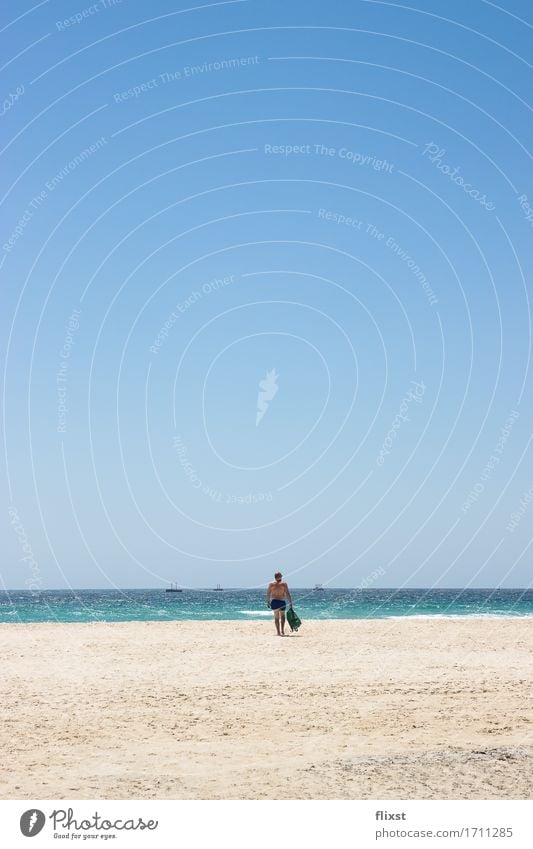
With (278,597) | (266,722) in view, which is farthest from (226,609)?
(266,722)

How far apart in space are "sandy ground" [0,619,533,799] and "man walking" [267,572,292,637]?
254cm

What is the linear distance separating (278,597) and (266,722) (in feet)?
41.4

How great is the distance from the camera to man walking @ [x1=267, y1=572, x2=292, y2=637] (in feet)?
76.7

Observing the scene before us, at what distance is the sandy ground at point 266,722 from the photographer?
26.9ft

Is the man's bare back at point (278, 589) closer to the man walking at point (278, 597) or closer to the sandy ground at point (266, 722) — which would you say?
the man walking at point (278, 597)

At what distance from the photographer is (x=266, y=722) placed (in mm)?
11203

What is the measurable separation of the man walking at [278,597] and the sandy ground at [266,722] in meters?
2.54

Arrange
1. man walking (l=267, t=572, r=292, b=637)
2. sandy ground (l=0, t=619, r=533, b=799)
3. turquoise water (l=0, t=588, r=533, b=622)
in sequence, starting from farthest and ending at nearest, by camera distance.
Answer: turquoise water (l=0, t=588, r=533, b=622) < man walking (l=267, t=572, r=292, b=637) < sandy ground (l=0, t=619, r=533, b=799)

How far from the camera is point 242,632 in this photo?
25.6 m

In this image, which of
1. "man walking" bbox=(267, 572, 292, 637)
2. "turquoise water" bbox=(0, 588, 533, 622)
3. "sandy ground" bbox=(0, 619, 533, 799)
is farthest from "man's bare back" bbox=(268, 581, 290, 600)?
"turquoise water" bbox=(0, 588, 533, 622)

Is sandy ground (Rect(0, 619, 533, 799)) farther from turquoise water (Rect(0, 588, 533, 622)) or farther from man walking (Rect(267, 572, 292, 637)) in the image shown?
turquoise water (Rect(0, 588, 533, 622))

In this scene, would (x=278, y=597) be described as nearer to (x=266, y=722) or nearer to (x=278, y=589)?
(x=278, y=589)

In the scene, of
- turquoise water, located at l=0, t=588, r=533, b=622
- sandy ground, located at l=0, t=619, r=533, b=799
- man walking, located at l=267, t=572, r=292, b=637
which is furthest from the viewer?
turquoise water, located at l=0, t=588, r=533, b=622

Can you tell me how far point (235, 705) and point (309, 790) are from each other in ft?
15.2
